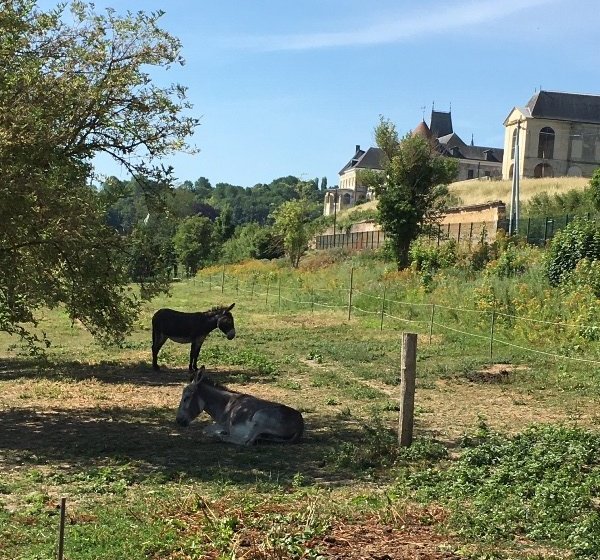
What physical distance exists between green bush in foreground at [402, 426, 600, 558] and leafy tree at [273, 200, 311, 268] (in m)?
51.7

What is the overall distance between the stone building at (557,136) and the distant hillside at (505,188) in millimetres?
6610

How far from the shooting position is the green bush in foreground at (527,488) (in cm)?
664

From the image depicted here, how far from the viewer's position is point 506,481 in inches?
321

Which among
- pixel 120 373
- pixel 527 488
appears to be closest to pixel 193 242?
pixel 120 373

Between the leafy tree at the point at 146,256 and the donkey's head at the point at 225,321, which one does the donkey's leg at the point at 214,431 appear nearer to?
the leafy tree at the point at 146,256

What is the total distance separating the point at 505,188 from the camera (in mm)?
72500

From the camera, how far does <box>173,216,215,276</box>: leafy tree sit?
2972 inches

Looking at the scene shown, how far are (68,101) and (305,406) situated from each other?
6046mm

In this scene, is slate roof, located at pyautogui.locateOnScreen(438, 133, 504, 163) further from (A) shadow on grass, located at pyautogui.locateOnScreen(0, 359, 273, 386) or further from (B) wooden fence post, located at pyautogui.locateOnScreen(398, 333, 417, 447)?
(B) wooden fence post, located at pyautogui.locateOnScreen(398, 333, 417, 447)

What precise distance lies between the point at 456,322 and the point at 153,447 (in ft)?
51.2

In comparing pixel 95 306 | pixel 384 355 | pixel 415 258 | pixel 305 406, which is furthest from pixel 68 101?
pixel 415 258

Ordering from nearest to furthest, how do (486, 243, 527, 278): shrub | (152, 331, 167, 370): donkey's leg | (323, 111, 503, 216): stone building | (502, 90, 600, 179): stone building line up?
(152, 331, 167, 370): donkey's leg
(486, 243, 527, 278): shrub
(502, 90, 600, 179): stone building
(323, 111, 503, 216): stone building

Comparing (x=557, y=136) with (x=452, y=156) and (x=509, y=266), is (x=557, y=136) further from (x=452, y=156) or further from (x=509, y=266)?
(x=509, y=266)

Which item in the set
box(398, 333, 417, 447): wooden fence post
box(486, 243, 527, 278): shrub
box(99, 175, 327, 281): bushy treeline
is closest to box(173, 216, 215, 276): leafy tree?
box(99, 175, 327, 281): bushy treeline
